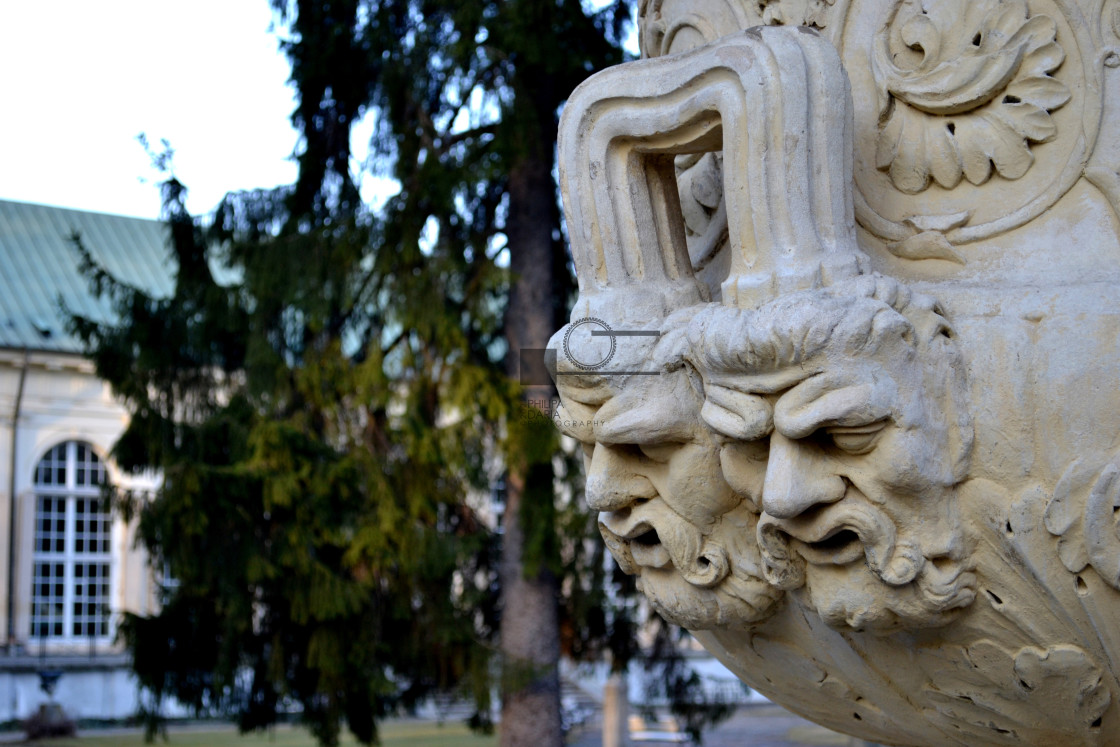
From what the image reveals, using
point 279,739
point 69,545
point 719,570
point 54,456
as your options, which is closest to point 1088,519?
point 719,570

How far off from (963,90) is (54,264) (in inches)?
809

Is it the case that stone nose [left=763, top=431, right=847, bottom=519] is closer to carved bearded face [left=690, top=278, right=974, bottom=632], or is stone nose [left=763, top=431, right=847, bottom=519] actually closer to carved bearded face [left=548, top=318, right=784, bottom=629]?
carved bearded face [left=690, top=278, right=974, bottom=632]

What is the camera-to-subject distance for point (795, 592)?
1.71 m

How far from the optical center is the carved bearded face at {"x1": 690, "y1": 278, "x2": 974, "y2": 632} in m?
1.51

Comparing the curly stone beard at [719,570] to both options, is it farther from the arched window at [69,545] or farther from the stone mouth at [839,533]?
the arched window at [69,545]

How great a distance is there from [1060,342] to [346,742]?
12.8 meters

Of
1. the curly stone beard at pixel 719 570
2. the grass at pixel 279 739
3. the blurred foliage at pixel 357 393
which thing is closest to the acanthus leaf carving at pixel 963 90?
the curly stone beard at pixel 719 570

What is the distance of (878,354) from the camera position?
59.8 inches

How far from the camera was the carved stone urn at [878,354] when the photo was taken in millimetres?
1530

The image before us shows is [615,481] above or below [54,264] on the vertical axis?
below

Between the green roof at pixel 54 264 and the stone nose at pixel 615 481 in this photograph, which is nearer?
the stone nose at pixel 615 481

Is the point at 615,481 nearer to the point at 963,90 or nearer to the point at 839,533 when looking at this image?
the point at 839,533

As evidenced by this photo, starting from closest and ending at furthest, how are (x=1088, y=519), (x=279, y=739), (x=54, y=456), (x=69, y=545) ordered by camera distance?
1. (x=1088, y=519)
2. (x=279, y=739)
3. (x=69, y=545)
4. (x=54, y=456)

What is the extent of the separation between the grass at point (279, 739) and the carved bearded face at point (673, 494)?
38.8ft
